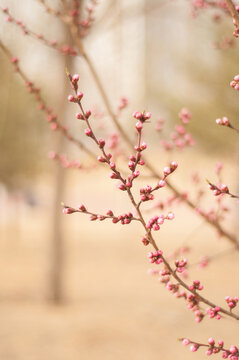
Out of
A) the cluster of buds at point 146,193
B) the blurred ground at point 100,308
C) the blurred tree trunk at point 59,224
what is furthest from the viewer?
the blurred tree trunk at point 59,224

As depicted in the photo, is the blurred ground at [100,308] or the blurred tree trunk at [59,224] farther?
the blurred tree trunk at [59,224]

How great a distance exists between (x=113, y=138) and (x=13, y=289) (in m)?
7.92

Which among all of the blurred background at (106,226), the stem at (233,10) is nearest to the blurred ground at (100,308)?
the blurred background at (106,226)

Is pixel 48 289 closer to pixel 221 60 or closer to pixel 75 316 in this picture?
pixel 75 316

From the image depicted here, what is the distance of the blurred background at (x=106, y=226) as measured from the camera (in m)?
6.64

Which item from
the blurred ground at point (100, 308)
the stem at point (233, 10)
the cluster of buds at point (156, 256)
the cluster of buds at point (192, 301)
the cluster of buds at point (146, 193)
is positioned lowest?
the cluster of buds at point (192, 301)

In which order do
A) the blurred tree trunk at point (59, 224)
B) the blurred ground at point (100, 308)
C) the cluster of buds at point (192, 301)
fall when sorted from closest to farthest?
the cluster of buds at point (192, 301)
the blurred ground at point (100, 308)
the blurred tree trunk at point (59, 224)

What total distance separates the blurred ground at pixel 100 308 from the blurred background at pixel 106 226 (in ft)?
0.09

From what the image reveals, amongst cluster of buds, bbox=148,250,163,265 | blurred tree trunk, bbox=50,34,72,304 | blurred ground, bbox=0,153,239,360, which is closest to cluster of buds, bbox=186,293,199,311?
cluster of buds, bbox=148,250,163,265

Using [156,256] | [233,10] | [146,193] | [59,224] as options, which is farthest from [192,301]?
[59,224]

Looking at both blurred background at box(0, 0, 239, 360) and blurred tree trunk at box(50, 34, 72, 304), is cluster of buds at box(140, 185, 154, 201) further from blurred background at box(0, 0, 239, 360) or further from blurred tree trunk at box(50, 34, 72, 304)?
blurred tree trunk at box(50, 34, 72, 304)

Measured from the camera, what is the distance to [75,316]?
8.00 m

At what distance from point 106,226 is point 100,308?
43.3 ft

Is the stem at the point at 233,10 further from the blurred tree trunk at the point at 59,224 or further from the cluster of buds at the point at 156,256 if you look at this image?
the blurred tree trunk at the point at 59,224
